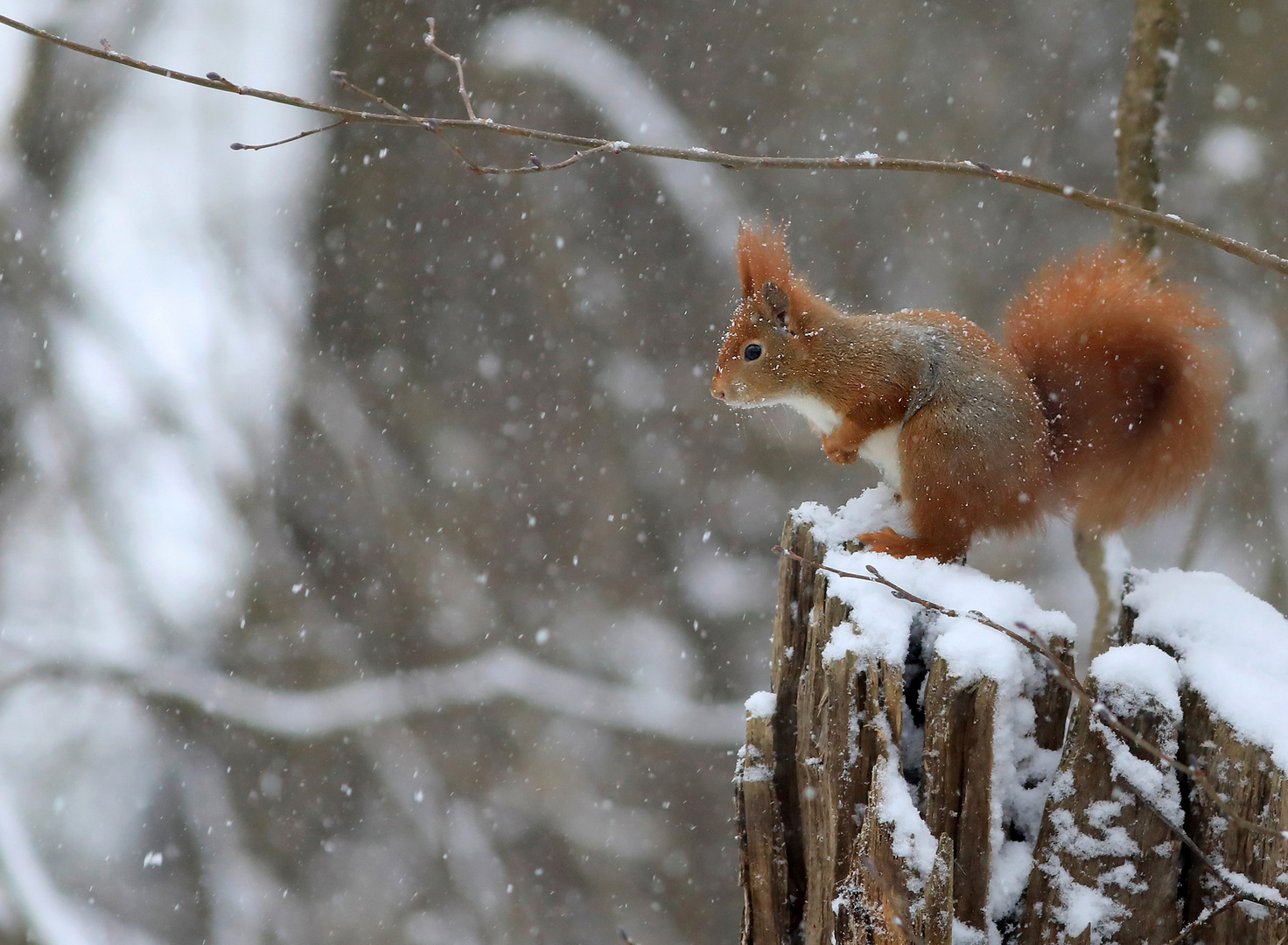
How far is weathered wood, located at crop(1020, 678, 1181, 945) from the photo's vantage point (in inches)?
43.6

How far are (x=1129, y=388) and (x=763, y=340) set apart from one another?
0.51m

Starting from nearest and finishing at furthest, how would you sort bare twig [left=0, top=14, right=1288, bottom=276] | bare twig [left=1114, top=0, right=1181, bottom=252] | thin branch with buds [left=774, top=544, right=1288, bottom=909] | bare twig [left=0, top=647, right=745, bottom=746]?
1. thin branch with buds [left=774, top=544, right=1288, bottom=909]
2. bare twig [left=0, top=14, right=1288, bottom=276]
3. bare twig [left=1114, top=0, right=1181, bottom=252]
4. bare twig [left=0, top=647, right=745, bottom=746]

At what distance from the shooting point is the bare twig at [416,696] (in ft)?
15.9

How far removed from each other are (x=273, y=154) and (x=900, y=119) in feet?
8.51

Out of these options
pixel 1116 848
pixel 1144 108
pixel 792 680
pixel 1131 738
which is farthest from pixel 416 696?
pixel 1131 738

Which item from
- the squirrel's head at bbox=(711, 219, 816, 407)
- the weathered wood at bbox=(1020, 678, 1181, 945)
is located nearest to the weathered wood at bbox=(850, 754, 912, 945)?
the weathered wood at bbox=(1020, 678, 1181, 945)

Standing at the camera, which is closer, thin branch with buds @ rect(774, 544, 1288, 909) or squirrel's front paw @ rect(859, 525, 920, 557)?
thin branch with buds @ rect(774, 544, 1288, 909)

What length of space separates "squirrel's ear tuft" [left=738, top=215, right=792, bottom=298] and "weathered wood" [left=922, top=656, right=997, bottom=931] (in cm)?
69

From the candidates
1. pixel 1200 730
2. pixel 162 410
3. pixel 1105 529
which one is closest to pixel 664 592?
pixel 162 410

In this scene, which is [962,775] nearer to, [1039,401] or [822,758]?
[822,758]

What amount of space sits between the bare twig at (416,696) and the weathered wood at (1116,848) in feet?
12.1

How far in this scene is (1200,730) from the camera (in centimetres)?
112

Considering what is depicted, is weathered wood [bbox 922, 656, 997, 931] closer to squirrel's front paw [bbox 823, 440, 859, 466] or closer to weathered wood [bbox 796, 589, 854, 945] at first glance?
weathered wood [bbox 796, 589, 854, 945]

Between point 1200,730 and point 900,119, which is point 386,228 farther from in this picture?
point 1200,730
